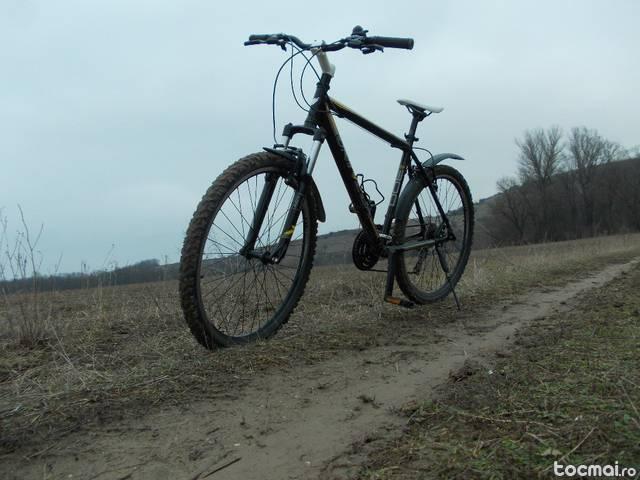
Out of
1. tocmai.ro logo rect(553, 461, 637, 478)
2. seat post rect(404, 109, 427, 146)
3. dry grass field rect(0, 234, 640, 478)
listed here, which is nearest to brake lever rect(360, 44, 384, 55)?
seat post rect(404, 109, 427, 146)

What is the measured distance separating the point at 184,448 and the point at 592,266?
8.25 metres

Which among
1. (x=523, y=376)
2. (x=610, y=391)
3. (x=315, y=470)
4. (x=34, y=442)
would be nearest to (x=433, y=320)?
(x=523, y=376)

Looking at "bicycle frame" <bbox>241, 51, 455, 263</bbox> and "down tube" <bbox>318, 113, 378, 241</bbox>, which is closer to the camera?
"bicycle frame" <bbox>241, 51, 455, 263</bbox>

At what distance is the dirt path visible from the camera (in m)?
1.67

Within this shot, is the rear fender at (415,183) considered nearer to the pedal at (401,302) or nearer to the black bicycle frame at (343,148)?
the black bicycle frame at (343,148)

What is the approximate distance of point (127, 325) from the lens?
464cm

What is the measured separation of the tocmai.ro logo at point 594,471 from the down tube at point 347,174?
2591mm

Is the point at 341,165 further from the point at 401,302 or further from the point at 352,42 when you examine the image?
the point at 401,302

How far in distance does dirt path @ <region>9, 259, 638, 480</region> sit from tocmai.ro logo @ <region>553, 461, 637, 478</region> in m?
0.60

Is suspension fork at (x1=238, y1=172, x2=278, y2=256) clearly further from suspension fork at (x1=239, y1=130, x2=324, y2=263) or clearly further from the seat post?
the seat post

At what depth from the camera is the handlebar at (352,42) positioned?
344 cm

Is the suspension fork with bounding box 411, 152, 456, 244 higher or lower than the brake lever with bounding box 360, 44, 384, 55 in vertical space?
lower

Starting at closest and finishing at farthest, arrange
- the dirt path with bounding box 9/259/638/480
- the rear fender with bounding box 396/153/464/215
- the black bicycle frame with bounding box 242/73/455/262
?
the dirt path with bounding box 9/259/638/480
the black bicycle frame with bounding box 242/73/455/262
the rear fender with bounding box 396/153/464/215

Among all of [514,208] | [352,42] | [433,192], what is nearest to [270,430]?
[352,42]
